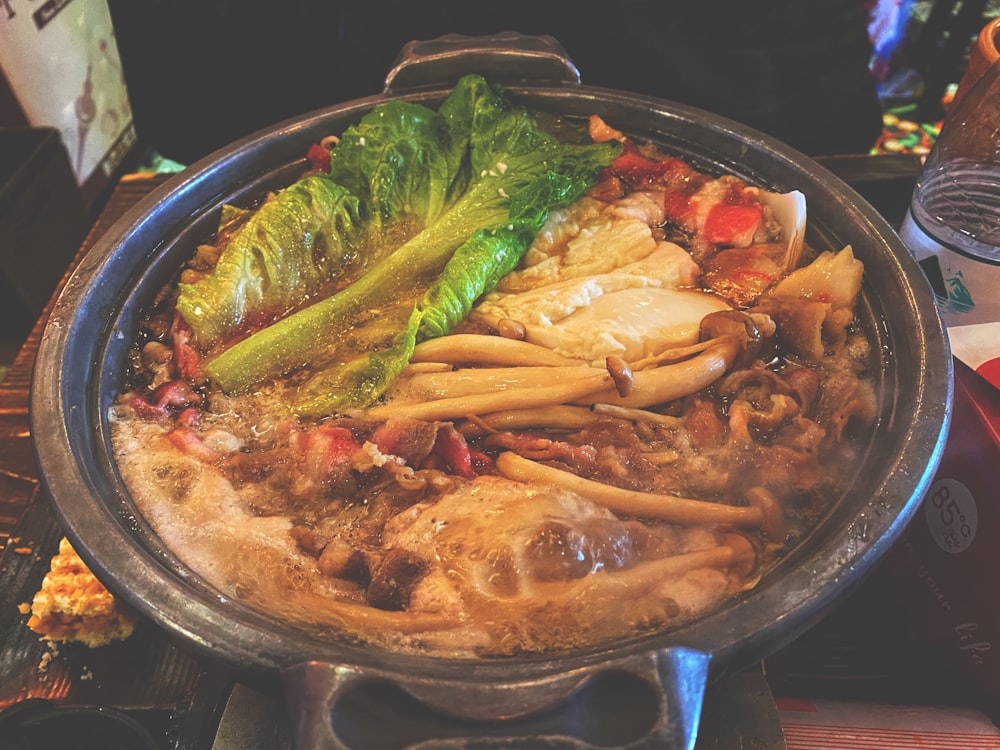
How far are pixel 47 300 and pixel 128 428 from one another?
113 inches

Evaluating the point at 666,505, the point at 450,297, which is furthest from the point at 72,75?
the point at 666,505

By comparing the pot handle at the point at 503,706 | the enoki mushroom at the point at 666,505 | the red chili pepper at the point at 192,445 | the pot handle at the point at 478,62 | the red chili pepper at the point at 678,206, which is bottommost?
the red chili pepper at the point at 192,445

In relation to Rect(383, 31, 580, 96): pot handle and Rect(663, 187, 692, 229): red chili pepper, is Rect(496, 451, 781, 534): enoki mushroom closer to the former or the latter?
Rect(663, 187, 692, 229): red chili pepper

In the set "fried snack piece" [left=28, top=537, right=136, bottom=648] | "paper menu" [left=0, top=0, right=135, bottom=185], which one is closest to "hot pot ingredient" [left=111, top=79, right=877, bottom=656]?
"fried snack piece" [left=28, top=537, right=136, bottom=648]

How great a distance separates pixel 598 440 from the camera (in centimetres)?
186

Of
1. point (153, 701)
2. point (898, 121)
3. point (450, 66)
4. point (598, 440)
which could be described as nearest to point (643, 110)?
point (450, 66)

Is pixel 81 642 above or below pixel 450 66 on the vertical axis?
below

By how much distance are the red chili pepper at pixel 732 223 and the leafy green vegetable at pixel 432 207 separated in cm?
44

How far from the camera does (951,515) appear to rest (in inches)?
71.3

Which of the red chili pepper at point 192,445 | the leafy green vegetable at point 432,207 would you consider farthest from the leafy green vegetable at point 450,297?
the red chili pepper at point 192,445

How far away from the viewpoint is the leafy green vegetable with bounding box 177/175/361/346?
7.04 ft

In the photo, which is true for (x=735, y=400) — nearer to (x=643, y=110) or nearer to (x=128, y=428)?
(x=643, y=110)

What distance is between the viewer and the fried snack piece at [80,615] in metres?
1.83

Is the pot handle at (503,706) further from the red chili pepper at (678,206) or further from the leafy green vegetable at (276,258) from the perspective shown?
the red chili pepper at (678,206)
